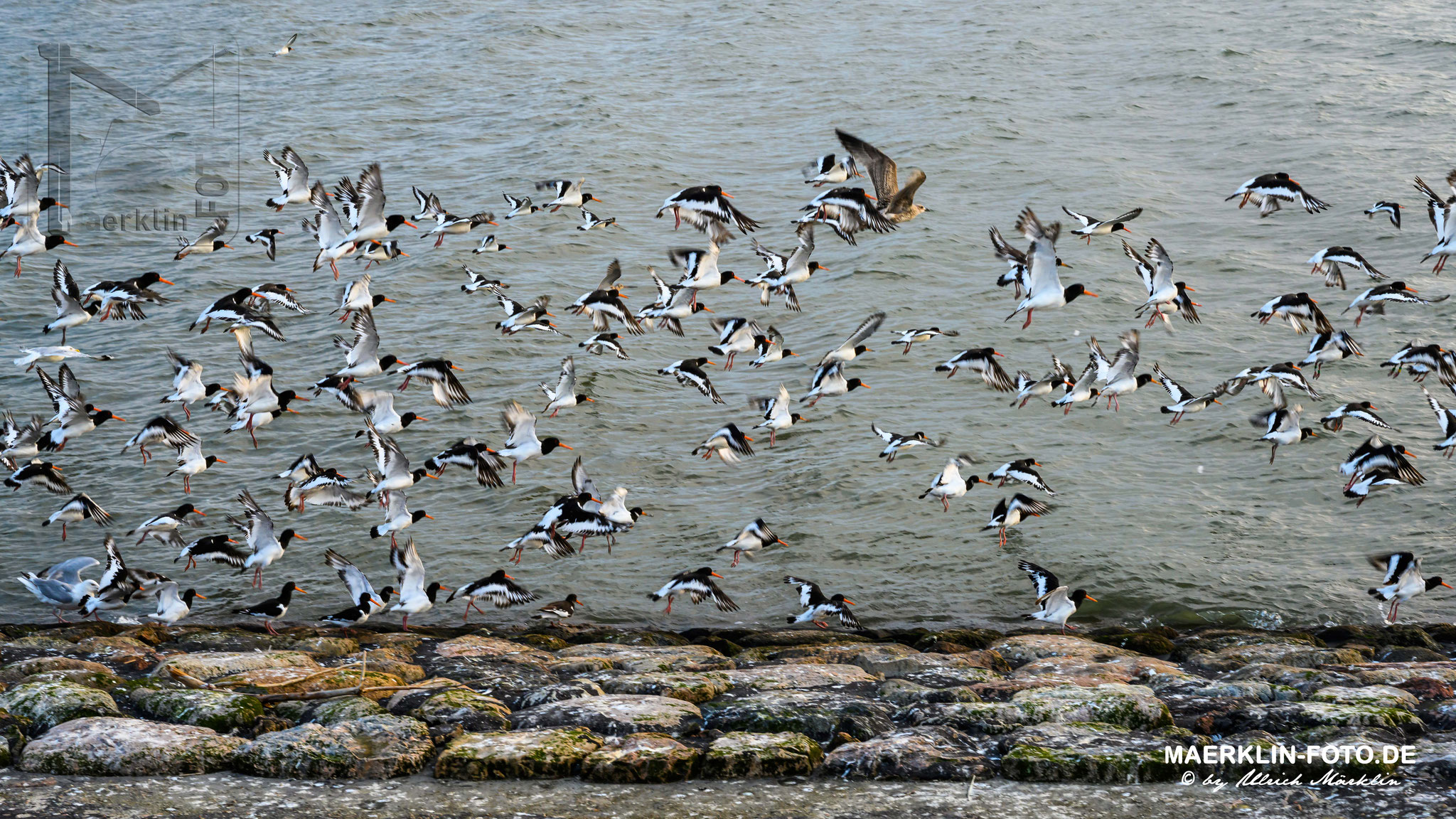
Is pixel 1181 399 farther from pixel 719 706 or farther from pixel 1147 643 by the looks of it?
pixel 719 706

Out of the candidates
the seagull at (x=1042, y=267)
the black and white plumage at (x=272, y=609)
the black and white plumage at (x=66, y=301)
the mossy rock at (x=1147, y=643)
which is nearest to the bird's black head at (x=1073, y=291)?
the seagull at (x=1042, y=267)

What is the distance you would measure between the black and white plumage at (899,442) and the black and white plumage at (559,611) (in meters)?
4.51

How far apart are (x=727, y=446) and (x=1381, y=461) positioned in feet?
24.8

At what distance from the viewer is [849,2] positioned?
39.2m

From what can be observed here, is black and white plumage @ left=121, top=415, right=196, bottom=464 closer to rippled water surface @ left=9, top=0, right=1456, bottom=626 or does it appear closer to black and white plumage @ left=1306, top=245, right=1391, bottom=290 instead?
rippled water surface @ left=9, top=0, right=1456, bottom=626

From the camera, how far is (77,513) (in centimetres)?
1377

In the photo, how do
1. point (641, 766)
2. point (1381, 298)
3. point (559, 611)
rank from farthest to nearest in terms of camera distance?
point (1381, 298) → point (559, 611) → point (641, 766)

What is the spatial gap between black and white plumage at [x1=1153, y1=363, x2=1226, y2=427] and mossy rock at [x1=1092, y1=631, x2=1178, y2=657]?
527 cm

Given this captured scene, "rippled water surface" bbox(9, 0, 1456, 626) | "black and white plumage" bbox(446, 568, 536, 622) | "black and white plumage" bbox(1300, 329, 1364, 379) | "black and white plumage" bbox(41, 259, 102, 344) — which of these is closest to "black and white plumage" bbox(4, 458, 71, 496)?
"rippled water surface" bbox(9, 0, 1456, 626)

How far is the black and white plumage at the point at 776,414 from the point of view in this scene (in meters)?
15.1

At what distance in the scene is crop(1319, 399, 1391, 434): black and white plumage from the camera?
15008mm

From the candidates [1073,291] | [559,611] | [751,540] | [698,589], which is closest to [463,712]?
[559,611]

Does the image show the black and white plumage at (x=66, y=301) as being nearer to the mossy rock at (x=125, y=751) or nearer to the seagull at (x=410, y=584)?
the seagull at (x=410, y=584)

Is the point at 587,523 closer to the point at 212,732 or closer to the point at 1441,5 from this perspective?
the point at 212,732
